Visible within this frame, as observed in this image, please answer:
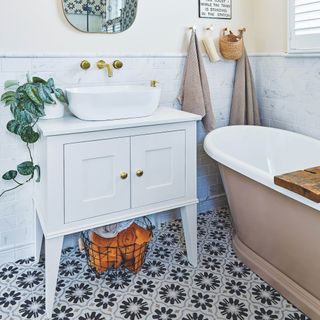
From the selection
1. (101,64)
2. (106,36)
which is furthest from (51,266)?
(106,36)

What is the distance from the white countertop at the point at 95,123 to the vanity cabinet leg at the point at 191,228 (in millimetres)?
519

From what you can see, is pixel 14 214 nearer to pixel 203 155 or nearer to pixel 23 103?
pixel 23 103

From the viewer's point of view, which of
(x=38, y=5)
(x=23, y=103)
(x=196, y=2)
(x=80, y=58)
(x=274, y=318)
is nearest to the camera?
(x=274, y=318)

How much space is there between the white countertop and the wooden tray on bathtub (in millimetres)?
627

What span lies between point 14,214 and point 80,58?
1.00m

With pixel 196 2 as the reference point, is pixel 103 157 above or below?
below

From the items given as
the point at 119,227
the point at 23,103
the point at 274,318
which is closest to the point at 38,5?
the point at 23,103

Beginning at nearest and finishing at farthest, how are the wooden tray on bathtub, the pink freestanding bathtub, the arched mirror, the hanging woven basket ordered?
the wooden tray on bathtub, the pink freestanding bathtub, the arched mirror, the hanging woven basket

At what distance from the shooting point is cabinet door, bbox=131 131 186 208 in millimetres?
1805

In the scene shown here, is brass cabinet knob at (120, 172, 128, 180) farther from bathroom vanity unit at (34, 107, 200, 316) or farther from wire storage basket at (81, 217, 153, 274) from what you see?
wire storage basket at (81, 217, 153, 274)

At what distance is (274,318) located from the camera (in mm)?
1614

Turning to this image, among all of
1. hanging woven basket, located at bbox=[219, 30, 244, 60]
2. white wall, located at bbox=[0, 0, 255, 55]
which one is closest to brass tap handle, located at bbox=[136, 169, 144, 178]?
white wall, located at bbox=[0, 0, 255, 55]

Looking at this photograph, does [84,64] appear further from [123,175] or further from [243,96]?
[243,96]

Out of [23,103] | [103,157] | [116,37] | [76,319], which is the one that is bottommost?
[76,319]
